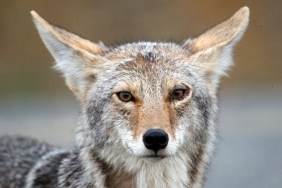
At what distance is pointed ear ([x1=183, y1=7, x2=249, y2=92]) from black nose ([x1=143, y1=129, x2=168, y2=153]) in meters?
1.23

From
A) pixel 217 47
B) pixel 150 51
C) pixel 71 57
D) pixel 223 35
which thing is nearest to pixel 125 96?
pixel 150 51

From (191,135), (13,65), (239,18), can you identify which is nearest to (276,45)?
(13,65)

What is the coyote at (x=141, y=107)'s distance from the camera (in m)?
8.57

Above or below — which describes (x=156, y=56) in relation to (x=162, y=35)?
below

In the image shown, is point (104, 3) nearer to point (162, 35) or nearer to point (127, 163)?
point (162, 35)

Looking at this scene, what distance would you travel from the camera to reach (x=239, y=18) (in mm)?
9828

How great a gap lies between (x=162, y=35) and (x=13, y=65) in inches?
136

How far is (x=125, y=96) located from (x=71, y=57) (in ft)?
2.77

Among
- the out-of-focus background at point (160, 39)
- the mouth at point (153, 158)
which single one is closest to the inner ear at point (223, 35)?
the mouth at point (153, 158)

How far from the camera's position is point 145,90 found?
8.70 meters

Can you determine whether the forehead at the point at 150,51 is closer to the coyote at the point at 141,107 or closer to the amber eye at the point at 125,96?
the coyote at the point at 141,107

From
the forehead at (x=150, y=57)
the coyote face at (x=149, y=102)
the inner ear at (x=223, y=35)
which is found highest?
the inner ear at (x=223, y=35)

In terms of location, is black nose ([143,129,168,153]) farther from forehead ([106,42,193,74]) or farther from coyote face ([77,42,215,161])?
forehead ([106,42,193,74])

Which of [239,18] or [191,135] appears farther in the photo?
[239,18]
